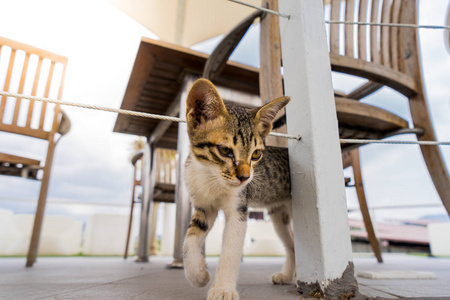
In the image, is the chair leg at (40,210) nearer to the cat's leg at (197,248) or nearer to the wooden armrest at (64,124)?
the wooden armrest at (64,124)

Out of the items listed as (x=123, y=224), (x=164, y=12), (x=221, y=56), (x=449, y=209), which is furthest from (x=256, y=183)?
(x=123, y=224)

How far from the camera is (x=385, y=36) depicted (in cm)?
147

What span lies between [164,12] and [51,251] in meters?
3.96

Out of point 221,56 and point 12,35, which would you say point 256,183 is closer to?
point 221,56

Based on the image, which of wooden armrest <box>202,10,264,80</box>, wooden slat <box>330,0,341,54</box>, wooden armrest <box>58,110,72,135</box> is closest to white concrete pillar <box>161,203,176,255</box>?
wooden armrest <box>58,110,72,135</box>

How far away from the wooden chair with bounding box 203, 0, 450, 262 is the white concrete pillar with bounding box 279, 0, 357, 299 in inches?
11.6

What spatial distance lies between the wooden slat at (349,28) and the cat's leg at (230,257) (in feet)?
3.39

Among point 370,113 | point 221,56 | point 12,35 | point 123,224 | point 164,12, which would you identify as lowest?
point 123,224

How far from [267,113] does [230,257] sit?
0.52 metres

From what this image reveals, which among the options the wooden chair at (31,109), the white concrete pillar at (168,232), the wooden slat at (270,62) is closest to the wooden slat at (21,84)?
the wooden chair at (31,109)

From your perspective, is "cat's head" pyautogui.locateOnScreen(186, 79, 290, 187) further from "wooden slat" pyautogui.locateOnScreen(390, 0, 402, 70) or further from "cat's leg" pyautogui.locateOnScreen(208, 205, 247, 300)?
"wooden slat" pyautogui.locateOnScreen(390, 0, 402, 70)

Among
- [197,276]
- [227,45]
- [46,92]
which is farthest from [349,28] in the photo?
[46,92]

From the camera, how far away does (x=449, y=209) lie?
1254mm

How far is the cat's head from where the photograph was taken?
2.76 ft
